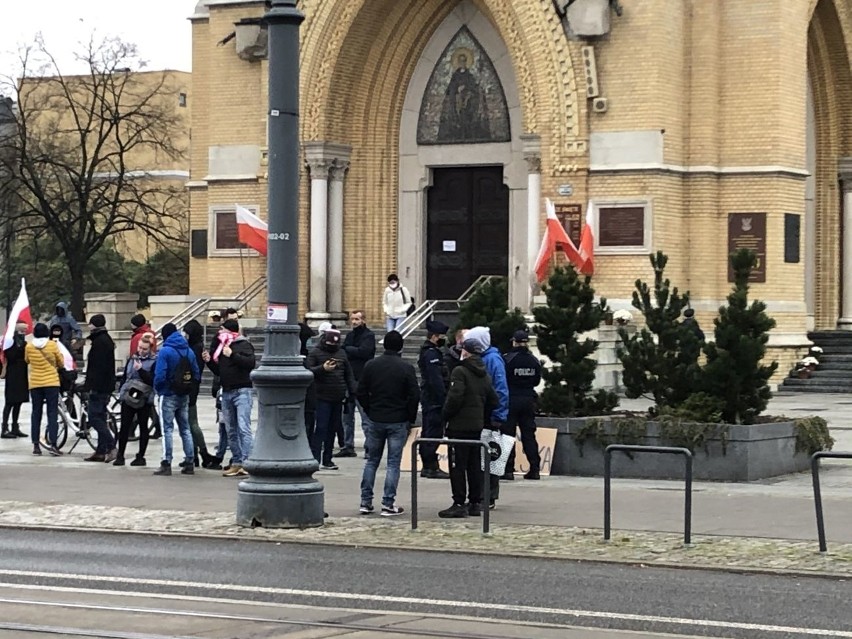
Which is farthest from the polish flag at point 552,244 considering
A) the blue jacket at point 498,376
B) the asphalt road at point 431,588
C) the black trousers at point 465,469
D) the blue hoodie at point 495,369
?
the asphalt road at point 431,588

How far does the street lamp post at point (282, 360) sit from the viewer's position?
1568 centimetres

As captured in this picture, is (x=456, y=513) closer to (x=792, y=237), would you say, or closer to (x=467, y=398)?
(x=467, y=398)

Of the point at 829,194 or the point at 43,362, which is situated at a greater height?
the point at 829,194

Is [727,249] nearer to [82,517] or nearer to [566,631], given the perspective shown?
[82,517]

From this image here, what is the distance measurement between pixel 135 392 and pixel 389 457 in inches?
214

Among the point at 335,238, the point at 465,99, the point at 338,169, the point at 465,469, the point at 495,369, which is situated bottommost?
the point at 465,469

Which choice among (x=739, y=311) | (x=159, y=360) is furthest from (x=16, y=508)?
(x=739, y=311)

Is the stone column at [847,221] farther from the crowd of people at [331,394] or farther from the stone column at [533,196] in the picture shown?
the crowd of people at [331,394]

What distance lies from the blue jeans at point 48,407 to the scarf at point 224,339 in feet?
10.3

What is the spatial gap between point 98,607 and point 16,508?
256 inches

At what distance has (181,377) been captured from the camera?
67.8 feet

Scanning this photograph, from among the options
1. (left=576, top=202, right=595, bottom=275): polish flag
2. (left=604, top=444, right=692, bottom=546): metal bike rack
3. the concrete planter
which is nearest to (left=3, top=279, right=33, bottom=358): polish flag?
the concrete planter

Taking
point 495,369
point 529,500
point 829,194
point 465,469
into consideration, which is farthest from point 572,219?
point 465,469

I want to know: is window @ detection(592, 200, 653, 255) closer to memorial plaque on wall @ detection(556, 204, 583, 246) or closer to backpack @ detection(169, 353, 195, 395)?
memorial plaque on wall @ detection(556, 204, 583, 246)
